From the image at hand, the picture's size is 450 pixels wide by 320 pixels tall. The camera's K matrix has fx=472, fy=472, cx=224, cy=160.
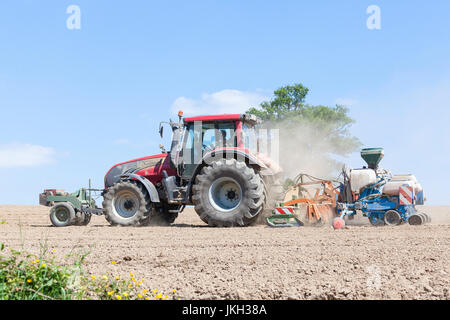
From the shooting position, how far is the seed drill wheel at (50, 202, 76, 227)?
464 inches

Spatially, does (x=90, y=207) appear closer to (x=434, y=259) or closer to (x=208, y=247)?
(x=208, y=247)

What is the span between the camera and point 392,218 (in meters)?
10.3

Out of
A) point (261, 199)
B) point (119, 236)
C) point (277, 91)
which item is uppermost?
point (277, 91)

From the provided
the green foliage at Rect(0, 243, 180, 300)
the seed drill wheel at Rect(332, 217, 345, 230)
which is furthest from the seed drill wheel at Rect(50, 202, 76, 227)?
the green foliage at Rect(0, 243, 180, 300)

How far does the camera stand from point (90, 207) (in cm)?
1202

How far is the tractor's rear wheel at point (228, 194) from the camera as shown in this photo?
32.2ft

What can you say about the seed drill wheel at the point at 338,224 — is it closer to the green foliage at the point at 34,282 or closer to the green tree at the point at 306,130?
the green foliage at the point at 34,282

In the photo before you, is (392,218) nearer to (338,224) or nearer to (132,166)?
(338,224)

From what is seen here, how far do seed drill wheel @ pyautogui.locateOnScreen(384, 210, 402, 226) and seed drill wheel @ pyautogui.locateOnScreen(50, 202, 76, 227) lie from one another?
748 centimetres

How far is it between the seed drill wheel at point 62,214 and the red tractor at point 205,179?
1209mm

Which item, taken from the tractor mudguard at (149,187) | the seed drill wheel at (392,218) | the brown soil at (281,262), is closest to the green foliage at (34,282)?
the brown soil at (281,262)

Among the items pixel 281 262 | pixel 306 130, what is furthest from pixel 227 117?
pixel 306 130
